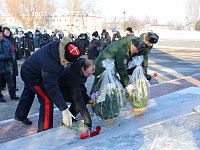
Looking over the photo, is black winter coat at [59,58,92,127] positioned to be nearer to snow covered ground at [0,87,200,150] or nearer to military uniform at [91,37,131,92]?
snow covered ground at [0,87,200,150]

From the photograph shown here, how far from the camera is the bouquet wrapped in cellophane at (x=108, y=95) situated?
4125mm

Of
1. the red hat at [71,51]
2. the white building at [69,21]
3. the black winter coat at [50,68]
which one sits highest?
the white building at [69,21]

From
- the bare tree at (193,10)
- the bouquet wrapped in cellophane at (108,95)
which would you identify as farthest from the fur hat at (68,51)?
the bare tree at (193,10)

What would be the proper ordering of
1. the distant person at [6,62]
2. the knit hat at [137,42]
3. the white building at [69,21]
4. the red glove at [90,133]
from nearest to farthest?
the red glove at [90,133], the knit hat at [137,42], the distant person at [6,62], the white building at [69,21]

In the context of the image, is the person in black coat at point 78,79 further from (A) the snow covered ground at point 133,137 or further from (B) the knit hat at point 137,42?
(B) the knit hat at point 137,42

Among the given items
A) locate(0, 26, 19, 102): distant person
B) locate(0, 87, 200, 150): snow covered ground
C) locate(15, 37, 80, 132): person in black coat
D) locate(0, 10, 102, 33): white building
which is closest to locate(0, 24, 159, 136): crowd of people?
locate(15, 37, 80, 132): person in black coat

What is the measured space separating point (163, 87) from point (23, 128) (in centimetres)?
427

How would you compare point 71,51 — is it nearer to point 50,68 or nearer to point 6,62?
point 50,68

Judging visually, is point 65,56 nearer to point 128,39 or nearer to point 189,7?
point 128,39

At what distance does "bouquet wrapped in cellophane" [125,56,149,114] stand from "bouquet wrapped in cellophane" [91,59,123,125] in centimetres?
34

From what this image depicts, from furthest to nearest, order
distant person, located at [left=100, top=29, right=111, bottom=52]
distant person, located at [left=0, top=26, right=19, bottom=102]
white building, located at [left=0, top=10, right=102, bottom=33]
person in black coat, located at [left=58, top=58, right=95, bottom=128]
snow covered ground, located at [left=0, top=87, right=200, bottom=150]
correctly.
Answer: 1. white building, located at [left=0, top=10, right=102, bottom=33]
2. distant person, located at [left=100, top=29, right=111, bottom=52]
3. distant person, located at [left=0, top=26, right=19, bottom=102]
4. person in black coat, located at [left=58, top=58, right=95, bottom=128]
5. snow covered ground, located at [left=0, top=87, right=200, bottom=150]

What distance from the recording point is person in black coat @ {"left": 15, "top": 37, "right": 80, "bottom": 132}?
145 inches

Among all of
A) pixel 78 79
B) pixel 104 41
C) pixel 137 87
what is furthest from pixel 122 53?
pixel 104 41

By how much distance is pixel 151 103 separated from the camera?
5.77m
